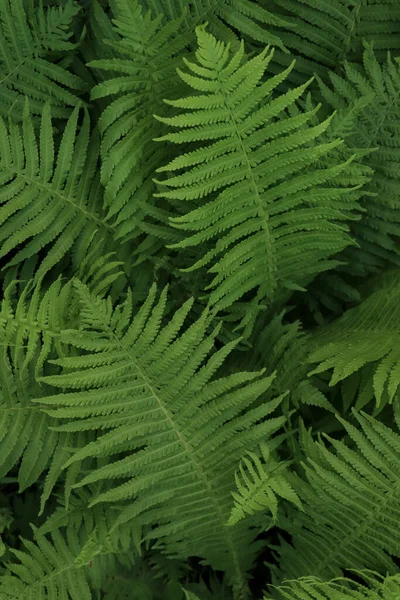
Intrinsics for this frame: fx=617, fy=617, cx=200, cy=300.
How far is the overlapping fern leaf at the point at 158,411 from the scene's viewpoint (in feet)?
3.74

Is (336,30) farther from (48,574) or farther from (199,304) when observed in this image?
(48,574)

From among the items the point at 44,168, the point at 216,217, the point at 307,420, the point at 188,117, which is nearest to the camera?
the point at 188,117

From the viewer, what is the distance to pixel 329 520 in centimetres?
127

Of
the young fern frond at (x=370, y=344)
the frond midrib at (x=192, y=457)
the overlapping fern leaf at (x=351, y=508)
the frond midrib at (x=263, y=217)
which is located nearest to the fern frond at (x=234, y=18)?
the frond midrib at (x=263, y=217)

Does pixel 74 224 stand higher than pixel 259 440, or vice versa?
pixel 74 224

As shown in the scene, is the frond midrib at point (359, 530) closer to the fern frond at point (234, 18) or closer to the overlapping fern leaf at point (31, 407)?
the overlapping fern leaf at point (31, 407)

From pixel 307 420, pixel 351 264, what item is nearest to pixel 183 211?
pixel 351 264

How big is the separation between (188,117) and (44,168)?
397 mm

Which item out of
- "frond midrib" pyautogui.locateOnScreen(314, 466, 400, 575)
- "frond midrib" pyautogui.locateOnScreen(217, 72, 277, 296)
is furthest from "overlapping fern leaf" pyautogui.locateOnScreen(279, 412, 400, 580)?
"frond midrib" pyautogui.locateOnScreen(217, 72, 277, 296)

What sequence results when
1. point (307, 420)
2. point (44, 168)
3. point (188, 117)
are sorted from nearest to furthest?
point (188, 117) < point (44, 168) < point (307, 420)

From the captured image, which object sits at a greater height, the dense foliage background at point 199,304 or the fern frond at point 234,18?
the fern frond at point 234,18

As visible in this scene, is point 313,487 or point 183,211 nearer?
point 313,487

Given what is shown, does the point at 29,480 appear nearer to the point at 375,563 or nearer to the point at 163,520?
the point at 163,520

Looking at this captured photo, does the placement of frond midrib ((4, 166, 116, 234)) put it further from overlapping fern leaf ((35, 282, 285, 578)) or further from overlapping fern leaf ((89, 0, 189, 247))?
overlapping fern leaf ((35, 282, 285, 578))
